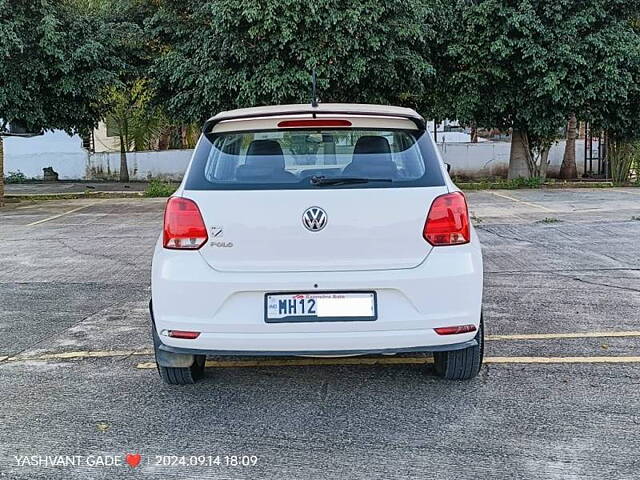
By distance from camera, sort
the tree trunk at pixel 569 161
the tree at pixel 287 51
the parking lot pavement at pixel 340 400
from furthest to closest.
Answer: the tree trunk at pixel 569 161 < the tree at pixel 287 51 < the parking lot pavement at pixel 340 400

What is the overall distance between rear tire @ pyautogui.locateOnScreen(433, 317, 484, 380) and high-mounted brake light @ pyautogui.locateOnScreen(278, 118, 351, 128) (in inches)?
56.0

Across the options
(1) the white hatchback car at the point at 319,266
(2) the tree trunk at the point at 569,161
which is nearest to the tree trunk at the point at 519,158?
(2) the tree trunk at the point at 569,161

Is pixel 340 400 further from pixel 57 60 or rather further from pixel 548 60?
pixel 548 60

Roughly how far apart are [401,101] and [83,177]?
45.4 feet

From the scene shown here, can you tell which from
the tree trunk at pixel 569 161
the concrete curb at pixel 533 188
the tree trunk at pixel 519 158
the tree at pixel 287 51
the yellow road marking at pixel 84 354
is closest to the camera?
the yellow road marking at pixel 84 354

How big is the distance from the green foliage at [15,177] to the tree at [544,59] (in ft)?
53.0

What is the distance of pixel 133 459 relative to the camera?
3418 millimetres

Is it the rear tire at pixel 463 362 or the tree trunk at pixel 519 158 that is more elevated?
the tree trunk at pixel 519 158

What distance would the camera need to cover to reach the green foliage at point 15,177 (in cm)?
2552

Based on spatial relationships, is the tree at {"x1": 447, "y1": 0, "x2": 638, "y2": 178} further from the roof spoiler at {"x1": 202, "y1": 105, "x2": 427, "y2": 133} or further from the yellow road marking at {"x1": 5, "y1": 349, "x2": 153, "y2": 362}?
the yellow road marking at {"x1": 5, "y1": 349, "x2": 153, "y2": 362}

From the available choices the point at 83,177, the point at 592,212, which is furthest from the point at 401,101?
the point at 83,177

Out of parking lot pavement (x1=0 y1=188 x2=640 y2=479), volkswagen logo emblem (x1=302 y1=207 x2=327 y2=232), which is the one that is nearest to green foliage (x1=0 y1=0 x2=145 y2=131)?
parking lot pavement (x1=0 y1=188 x2=640 y2=479)

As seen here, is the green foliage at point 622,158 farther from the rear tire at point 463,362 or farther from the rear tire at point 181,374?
the rear tire at point 181,374

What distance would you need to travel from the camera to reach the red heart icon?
3366 mm
